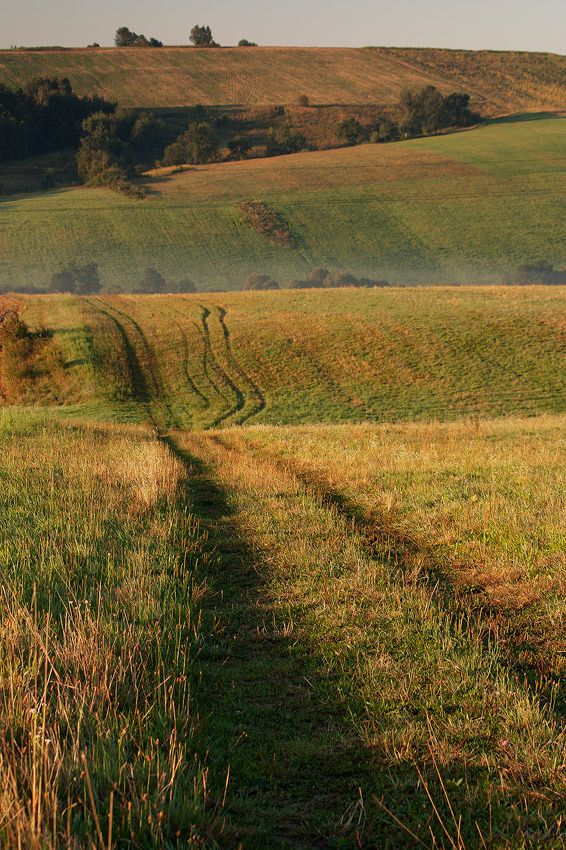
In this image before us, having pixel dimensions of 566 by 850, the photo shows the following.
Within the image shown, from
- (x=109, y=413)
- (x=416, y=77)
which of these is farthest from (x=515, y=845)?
(x=416, y=77)

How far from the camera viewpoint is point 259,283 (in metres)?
92.8

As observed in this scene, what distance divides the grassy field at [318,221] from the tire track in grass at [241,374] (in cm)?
4234

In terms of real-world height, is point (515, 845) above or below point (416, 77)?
below

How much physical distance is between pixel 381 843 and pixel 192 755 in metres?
1.17

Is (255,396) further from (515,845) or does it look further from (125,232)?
(125,232)

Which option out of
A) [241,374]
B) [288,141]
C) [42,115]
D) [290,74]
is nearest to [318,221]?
[288,141]

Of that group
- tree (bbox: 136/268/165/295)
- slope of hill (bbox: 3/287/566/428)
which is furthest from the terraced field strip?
tree (bbox: 136/268/165/295)

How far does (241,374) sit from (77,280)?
175 feet

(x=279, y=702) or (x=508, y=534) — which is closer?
(x=279, y=702)

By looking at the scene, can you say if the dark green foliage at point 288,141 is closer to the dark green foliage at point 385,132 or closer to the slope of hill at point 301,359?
the dark green foliage at point 385,132

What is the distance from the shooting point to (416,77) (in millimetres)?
162875

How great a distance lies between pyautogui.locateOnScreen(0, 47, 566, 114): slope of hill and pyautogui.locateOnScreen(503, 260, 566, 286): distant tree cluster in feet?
223

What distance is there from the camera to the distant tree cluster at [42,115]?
127m

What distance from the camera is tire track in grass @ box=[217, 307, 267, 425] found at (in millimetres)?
40044
